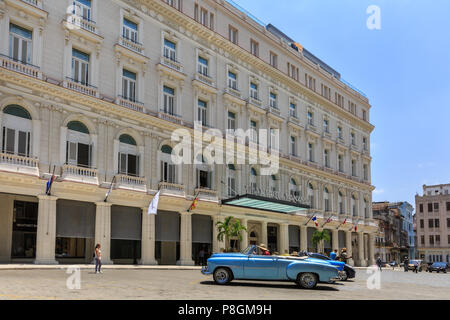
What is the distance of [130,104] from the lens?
33125 mm

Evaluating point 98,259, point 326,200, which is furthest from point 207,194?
point 326,200

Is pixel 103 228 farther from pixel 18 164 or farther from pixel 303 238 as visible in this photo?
pixel 303 238

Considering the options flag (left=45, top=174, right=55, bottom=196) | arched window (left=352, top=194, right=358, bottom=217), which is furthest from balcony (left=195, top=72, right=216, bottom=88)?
arched window (left=352, top=194, right=358, bottom=217)

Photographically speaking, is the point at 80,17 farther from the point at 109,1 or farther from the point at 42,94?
the point at 42,94

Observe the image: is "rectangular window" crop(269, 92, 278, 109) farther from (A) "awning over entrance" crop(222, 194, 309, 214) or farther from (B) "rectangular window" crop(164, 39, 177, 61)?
(B) "rectangular window" crop(164, 39, 177, 61)

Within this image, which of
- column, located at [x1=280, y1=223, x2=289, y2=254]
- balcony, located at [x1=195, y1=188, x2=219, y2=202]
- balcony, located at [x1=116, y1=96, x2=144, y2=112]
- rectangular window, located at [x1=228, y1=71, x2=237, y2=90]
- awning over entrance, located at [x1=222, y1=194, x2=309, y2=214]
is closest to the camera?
balcony, located at [x1=116, y1=96, x2=144, y2=112]

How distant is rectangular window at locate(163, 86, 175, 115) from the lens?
36.2 m

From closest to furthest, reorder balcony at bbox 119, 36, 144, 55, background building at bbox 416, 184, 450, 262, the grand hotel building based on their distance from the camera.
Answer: the grand hotel building
balcony at bbox 119, 36, 144, 55
background building at bbox 416, 184, 450, 262

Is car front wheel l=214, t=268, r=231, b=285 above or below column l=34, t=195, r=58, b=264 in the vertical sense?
below

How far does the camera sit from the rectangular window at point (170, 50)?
3676cm

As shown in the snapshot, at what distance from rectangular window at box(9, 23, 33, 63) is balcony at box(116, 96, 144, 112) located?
21.2 feet

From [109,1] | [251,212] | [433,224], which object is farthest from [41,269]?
[433,224]

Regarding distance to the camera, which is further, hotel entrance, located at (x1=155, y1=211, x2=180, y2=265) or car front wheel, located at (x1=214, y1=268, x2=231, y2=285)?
hotel entrance, located at (x1=155, y1=211, x2=180, y2=265)

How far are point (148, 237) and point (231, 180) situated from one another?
36.5 ft
